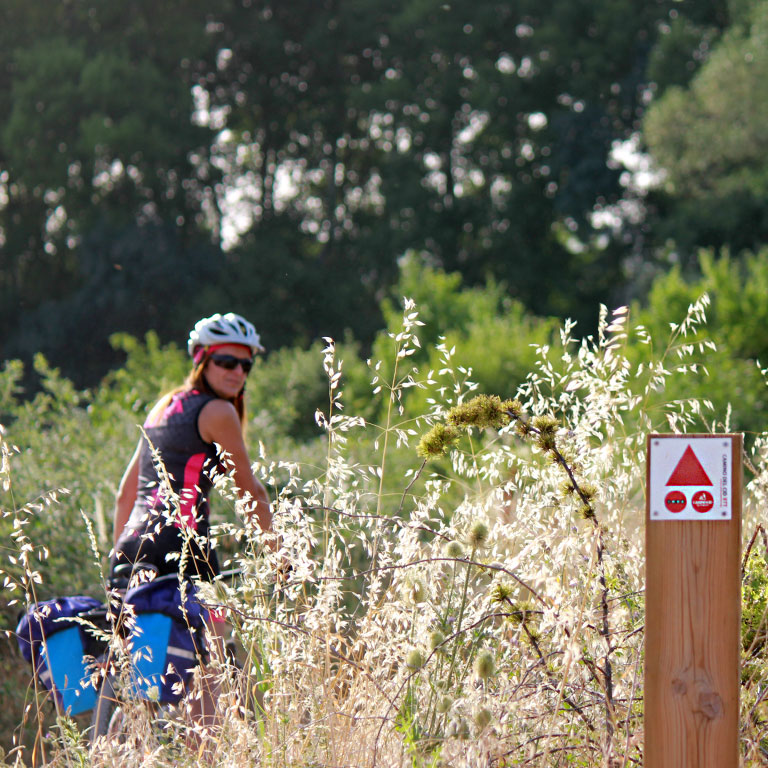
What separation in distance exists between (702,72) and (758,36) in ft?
4.88

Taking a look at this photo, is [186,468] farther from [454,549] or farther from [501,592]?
[501,592]

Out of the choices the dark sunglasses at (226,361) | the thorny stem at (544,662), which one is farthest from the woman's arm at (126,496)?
the thorny stem at (544,662)

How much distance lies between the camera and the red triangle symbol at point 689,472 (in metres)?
1.96

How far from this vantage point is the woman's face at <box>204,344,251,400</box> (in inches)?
144

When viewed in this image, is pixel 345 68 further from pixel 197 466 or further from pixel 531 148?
pixel 197 466

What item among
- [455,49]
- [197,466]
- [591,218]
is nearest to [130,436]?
[197,466]

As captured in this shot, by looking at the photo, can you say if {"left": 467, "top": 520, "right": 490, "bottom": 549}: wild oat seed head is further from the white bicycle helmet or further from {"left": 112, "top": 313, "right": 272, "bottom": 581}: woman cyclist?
the white bicycle helmet

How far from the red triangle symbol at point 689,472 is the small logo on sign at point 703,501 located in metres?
0.02

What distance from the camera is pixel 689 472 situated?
6.46 feet

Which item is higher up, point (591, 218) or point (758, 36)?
point (758, 36)

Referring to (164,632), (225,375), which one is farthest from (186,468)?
(164,632)

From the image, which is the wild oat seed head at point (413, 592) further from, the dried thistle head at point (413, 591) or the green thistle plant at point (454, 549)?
the green thistle plant at point (454, 549)

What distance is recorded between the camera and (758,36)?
23484 millimetres

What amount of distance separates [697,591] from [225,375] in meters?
2.08
